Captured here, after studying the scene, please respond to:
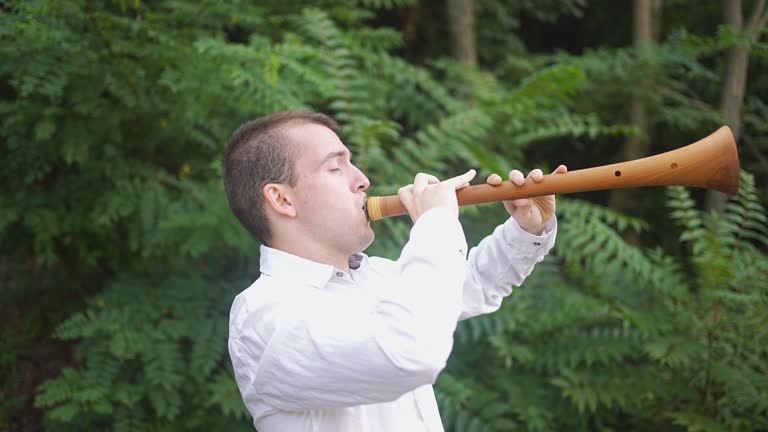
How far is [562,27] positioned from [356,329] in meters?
5.70

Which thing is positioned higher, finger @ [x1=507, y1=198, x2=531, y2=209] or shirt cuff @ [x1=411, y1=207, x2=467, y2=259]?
shirt cuff @ [x1=411, y1=207, x2=467, y2=259]

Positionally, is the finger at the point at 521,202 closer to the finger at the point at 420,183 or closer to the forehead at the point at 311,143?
the finger at the point at 420,183

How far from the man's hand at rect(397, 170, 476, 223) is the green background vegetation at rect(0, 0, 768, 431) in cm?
156

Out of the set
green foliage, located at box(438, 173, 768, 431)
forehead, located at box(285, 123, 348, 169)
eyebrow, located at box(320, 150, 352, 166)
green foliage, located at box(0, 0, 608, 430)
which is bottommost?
green foliage, located at box(438, 173, 768, 431)

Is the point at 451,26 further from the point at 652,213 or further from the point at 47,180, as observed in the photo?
the point at 47,180

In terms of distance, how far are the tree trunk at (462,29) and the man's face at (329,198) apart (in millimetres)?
3324

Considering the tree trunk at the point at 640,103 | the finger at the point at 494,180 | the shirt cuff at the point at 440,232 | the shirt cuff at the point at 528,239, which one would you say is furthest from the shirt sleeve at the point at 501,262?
the tree trunk at the point at 640,103

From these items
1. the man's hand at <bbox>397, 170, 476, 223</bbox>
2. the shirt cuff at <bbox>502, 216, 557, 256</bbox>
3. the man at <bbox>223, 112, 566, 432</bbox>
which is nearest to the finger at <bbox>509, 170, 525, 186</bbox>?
the man at <bbox>223, 112, 566, 432</bbox>

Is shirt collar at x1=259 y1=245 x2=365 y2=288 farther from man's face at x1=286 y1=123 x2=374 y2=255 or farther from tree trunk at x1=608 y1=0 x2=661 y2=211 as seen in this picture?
tree trunk at x1=608 y1=0 x2=661 y2=211

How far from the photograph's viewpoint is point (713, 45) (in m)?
3.88

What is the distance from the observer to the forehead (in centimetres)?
177

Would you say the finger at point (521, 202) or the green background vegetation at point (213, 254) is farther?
the green background vegetation at point (213, 254)

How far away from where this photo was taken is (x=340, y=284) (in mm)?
1772

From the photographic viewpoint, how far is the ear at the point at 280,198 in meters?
1.74
